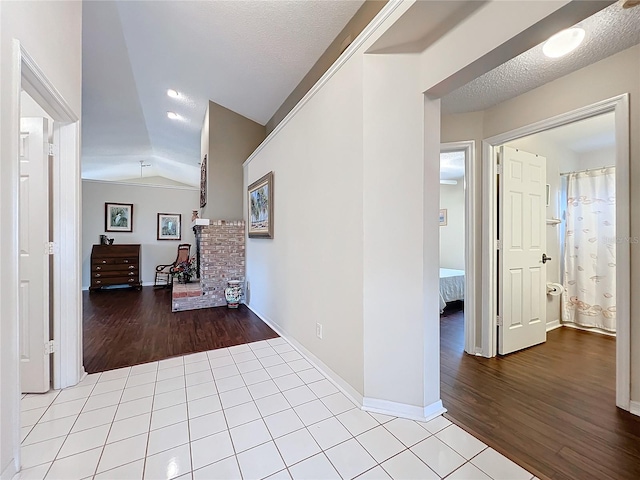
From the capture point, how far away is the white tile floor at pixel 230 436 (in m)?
1.23

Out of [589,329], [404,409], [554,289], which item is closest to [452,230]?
[554,289]

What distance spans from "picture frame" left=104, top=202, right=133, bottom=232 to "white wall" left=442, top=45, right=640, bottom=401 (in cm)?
705

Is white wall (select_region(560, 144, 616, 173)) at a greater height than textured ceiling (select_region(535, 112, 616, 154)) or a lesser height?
lesser

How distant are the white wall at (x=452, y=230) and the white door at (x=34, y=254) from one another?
5.83m

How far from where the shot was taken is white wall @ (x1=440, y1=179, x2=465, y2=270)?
18.4 ft

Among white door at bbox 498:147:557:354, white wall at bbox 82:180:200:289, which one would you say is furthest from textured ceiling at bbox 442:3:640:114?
white wall at bbox 82:180:200:289

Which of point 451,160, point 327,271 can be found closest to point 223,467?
point 327,271

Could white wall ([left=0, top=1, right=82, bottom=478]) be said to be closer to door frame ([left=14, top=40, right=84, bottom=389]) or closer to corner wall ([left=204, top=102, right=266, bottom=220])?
door frame ([left=14, top=40, right=84, bottom=389])

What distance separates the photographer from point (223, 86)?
149 inches

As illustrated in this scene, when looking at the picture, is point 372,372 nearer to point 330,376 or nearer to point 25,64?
point 330,376

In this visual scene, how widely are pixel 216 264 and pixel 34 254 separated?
2.64 meters

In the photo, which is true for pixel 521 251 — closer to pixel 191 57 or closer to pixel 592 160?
pixel 592 160

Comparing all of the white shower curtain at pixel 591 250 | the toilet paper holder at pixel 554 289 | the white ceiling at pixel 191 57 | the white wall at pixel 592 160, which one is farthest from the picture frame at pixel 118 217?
the white shower curtain at pixel 591 250

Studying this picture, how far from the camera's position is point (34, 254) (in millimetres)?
1801
